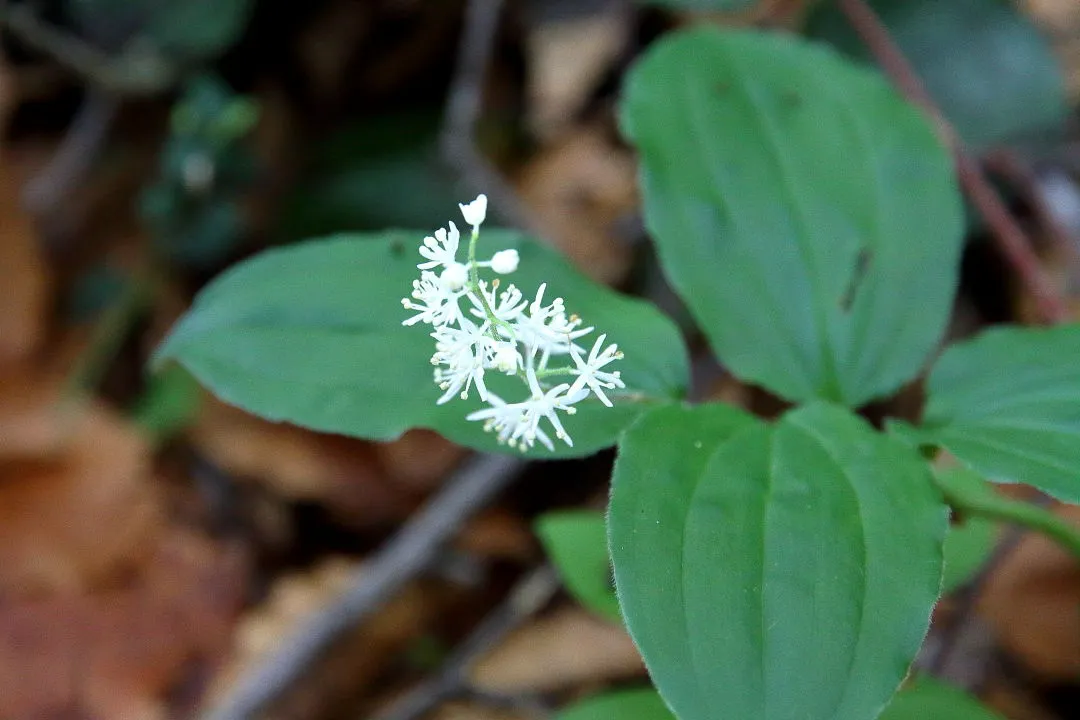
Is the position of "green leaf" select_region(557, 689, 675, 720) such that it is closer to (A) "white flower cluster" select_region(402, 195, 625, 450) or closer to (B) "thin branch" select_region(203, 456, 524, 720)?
(A) "white flower cluster" select_region(402, 195, 625, 450)

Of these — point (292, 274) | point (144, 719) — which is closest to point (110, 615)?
point (144, 719)

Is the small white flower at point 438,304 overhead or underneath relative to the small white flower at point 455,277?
underneath

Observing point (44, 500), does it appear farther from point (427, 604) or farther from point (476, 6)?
point (476, 6)

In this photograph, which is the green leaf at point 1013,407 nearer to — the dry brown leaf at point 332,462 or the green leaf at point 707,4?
the green leaf at point 707,4

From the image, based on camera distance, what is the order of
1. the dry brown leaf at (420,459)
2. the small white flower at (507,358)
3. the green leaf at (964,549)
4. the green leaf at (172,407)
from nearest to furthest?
the small white flower at (507,358), the green leaf at (964,549), the dry brown leaf at (420,459), the green leaf at (172,407)

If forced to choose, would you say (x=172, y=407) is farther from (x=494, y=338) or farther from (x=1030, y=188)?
A: (x=1030, y=188)

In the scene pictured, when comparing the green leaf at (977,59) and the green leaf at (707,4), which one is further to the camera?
the green leaf at (977,59)

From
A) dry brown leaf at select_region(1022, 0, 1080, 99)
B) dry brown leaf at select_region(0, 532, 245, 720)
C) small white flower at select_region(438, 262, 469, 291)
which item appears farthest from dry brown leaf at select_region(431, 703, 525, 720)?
dry brown leaf at select_region(1022, 0, 1080, 99)

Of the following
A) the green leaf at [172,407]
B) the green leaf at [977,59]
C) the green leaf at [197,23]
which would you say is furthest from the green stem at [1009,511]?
the green leaf at [197,23]
